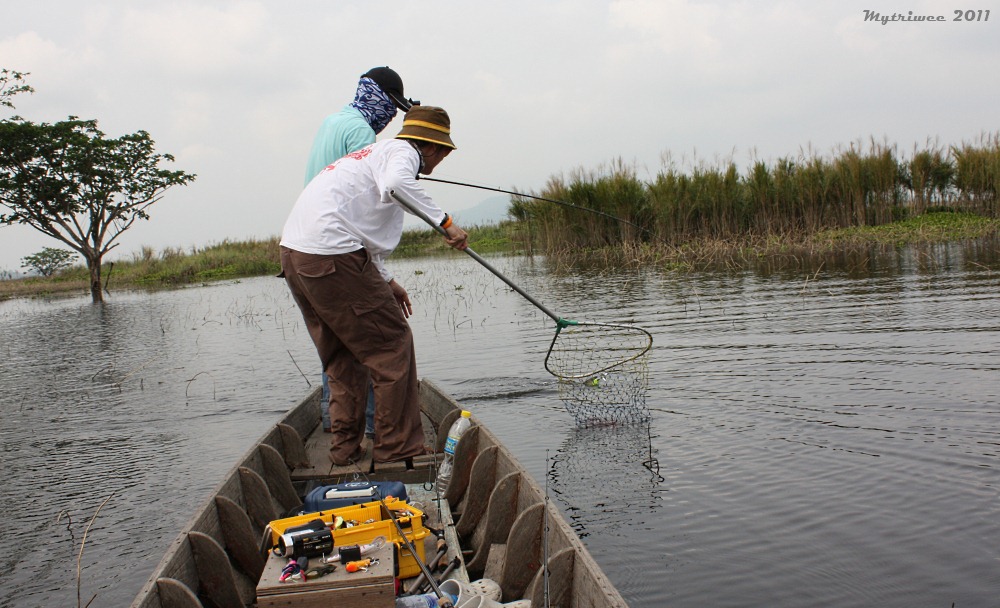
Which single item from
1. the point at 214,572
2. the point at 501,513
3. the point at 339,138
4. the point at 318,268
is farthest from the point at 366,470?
the point at 339,138

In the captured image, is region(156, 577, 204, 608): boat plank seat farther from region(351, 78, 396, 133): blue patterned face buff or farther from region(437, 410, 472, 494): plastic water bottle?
region(351, 78, 396, 133): blue patterned face buff

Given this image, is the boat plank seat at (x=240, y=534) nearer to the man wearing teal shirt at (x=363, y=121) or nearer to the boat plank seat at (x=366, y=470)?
the boat plank seat at (x=366, y=470)

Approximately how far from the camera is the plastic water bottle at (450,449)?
4762 mm

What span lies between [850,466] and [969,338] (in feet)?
13.4

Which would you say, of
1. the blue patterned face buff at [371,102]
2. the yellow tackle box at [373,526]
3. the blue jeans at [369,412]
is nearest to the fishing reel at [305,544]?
the yellow tackle box at [373,526]

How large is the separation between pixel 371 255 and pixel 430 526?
153 centimetres

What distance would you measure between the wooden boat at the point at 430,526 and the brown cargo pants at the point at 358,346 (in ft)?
0.66

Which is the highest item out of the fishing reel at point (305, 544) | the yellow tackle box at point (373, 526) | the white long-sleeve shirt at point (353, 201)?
the white long-sleeve shirt at point (353, 201)

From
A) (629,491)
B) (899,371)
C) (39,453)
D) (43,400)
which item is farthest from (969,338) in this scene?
(43,400)

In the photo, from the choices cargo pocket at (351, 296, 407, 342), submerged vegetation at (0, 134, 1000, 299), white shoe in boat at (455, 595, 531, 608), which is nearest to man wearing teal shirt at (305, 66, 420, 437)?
cargo pocket at (351, 296, 407, 342)

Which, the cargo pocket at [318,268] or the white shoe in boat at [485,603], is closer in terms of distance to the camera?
the white shoe in boat at [485,603]

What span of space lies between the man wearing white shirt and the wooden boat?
0.39 metres

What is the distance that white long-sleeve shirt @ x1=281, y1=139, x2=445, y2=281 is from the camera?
4.44m

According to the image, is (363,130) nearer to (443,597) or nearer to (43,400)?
(443,597)
